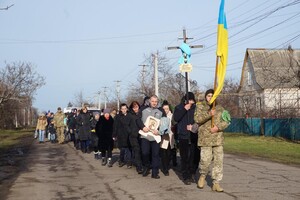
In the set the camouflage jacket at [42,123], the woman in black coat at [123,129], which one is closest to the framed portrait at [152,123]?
the woman in black coat at [123,129]

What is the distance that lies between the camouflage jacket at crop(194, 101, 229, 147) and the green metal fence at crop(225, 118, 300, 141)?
2128 centimetres

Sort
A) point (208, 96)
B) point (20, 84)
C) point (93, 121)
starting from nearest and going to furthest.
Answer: point (208, 96) → point (93, 121) → point (20, 84)

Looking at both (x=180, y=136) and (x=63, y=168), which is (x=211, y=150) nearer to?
(x=180, y=136)

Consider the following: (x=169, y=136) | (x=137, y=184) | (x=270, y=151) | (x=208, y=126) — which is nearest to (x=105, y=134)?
(x=169, y=136)

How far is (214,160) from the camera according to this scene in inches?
334

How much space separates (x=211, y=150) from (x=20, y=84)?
1737 inches

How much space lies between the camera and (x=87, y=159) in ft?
50.6

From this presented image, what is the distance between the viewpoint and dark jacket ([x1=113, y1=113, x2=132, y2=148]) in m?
12.7

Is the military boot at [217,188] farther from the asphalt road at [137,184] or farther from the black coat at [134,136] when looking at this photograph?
the black coat at [134,136]

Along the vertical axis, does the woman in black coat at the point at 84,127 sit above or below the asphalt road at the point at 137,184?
above

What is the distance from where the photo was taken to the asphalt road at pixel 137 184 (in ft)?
27.2

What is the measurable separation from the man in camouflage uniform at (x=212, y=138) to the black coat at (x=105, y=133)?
17.8 feet

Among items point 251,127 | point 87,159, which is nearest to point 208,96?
point 87,159

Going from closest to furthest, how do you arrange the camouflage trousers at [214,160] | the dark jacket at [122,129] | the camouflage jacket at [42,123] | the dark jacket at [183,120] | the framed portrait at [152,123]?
the camouflage trousers at [214,160]
the dark jacket at [183,120]
the framed portrait at [152,123]
the dark jacket at [122,129]
the camouflage jacket at [42,123]
